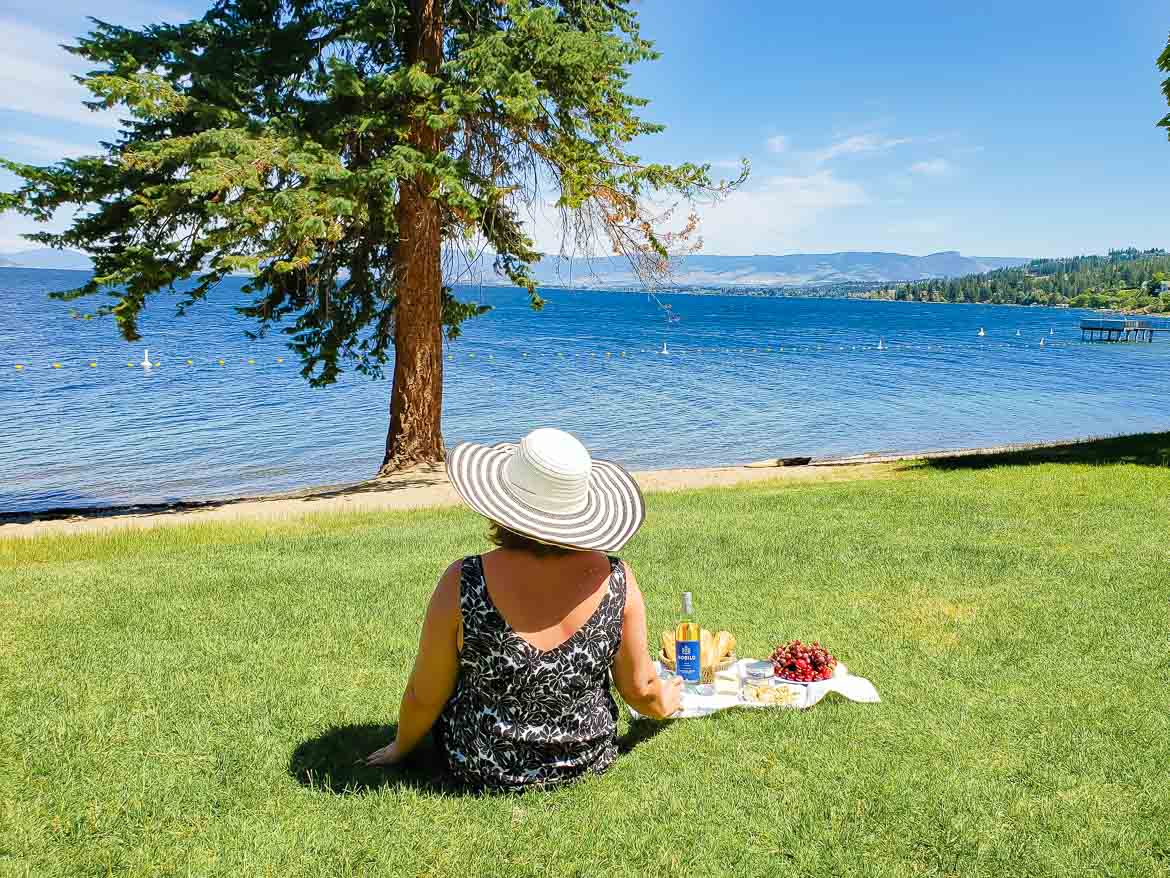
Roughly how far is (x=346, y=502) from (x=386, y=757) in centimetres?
1097

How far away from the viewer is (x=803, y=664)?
5492mm

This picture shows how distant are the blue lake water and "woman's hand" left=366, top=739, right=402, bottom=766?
1763cm

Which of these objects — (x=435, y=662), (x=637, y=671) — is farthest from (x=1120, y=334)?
(x=435, y=662)

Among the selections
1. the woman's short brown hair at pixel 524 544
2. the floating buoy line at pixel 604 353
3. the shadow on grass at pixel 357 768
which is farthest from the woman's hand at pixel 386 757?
the floating buoy line at pixel 604 353

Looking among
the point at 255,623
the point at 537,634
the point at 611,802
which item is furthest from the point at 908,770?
the point at 255,623

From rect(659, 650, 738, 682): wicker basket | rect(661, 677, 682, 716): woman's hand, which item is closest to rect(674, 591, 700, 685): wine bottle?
rect(659, 650, 738, 682): wicker basket

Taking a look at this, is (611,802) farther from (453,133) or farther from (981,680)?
(453,133)

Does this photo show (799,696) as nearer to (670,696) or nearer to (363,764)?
(670,696)

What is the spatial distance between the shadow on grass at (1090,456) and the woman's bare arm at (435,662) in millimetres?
13685

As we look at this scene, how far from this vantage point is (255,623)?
22.9 feet

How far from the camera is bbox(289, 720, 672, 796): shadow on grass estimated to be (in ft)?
14.1

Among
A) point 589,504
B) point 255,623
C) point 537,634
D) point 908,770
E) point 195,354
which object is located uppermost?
point 589,504

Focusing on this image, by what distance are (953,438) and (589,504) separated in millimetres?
29898

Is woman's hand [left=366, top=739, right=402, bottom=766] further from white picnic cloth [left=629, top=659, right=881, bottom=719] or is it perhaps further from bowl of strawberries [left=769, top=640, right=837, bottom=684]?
bowl of strawberries [left=769, top=640, right=837, bottom=684]
